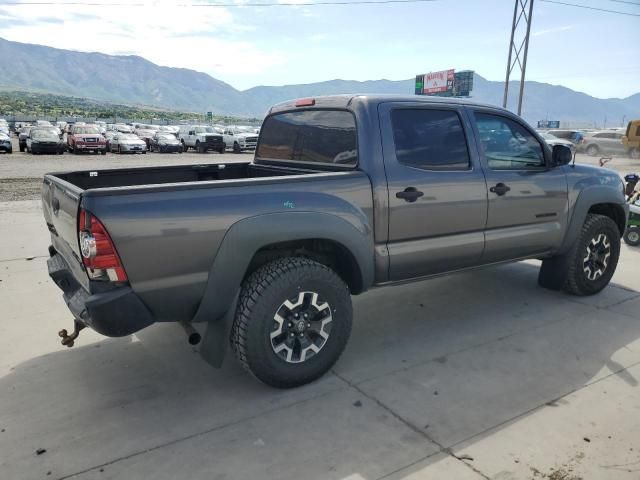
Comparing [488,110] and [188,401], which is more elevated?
[488,110]

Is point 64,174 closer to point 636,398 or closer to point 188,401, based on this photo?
point 188,401

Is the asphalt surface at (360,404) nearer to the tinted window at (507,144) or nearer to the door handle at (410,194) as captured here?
the door handle at (410,194)

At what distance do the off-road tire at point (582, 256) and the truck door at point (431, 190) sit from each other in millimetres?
1414

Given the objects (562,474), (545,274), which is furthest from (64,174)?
(545,274)

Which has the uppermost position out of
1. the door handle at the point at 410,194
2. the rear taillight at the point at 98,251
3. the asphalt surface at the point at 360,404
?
the door handle at the point at 410,194

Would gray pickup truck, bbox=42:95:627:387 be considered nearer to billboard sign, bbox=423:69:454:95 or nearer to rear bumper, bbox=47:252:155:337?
rear bumper, bbox=47:252:155:337

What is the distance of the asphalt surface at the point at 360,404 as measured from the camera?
8.47ft

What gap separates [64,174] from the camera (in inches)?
148

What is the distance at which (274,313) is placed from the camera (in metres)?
3.12

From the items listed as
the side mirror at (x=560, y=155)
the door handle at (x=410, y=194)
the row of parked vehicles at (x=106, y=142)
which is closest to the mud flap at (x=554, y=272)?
the side mirror at (x=560, y=155)

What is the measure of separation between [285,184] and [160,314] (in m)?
1.07

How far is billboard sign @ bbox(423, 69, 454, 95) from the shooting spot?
2667 inches

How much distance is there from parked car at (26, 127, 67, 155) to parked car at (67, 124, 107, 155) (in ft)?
2.25

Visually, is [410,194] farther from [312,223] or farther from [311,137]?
[311,137]
